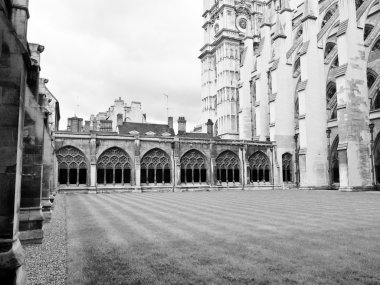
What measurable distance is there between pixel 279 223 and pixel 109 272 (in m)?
5.66

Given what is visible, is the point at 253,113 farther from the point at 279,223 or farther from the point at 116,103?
the point at 279,223

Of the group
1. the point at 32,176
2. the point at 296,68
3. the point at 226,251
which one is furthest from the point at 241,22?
the point at 226,251

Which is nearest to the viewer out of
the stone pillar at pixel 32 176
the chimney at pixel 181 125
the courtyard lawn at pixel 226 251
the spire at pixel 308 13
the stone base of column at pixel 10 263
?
the stone base of column at pixel 10 263

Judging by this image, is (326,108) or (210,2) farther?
(210,2)

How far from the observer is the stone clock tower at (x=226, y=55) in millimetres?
55594

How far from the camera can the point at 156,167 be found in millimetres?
29375

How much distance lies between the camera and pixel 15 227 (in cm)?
407

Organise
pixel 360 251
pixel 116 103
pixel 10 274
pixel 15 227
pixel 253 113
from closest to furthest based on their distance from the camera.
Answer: pixel 10 274
pixel 15 227
pixel 360 251
pixel 253 113
pixel 116 103

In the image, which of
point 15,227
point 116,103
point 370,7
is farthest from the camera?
point 116,103

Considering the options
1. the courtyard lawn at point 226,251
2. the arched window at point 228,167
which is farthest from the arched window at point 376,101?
the courtyard lawn at point 226,251

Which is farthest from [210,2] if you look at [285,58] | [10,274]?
[10,274]

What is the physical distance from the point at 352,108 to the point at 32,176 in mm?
24304

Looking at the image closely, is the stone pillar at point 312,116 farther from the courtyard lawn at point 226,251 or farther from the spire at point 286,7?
the courtyard lawn at point 226,251

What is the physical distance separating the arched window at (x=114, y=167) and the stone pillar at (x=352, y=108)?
18.2 meters
